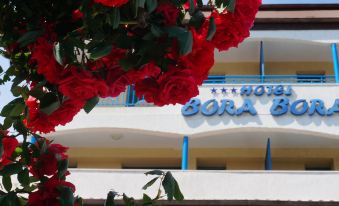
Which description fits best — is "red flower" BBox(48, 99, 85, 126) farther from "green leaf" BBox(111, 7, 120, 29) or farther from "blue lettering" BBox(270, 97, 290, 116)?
"blue lettering" BBox(270, 97, 290, 116)

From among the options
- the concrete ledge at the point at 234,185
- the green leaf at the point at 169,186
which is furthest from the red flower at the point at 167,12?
the concrete ledge at the point at 234,185

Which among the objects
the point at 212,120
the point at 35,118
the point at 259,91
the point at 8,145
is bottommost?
the point at 8,145

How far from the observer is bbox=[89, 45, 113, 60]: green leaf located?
276 cm

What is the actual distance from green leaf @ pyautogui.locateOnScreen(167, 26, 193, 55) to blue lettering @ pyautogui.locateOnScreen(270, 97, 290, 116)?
49.0ft

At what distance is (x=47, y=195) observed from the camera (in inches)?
125

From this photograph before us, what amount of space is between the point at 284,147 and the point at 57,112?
15.9 meters

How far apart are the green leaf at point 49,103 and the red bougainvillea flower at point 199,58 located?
625 millimetres

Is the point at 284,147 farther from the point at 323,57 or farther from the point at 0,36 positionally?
the point at 0,36

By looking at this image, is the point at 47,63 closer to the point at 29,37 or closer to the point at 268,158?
the point at 29,37

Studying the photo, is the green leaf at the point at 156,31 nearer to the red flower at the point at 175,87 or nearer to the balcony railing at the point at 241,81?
the red flower at the point at 175,87

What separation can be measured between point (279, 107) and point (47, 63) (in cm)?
1522

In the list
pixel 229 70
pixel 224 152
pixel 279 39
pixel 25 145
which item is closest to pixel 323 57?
pixel 279 39

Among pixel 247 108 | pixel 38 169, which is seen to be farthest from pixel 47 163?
pixel 247 108

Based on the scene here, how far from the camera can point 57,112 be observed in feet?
9.92
